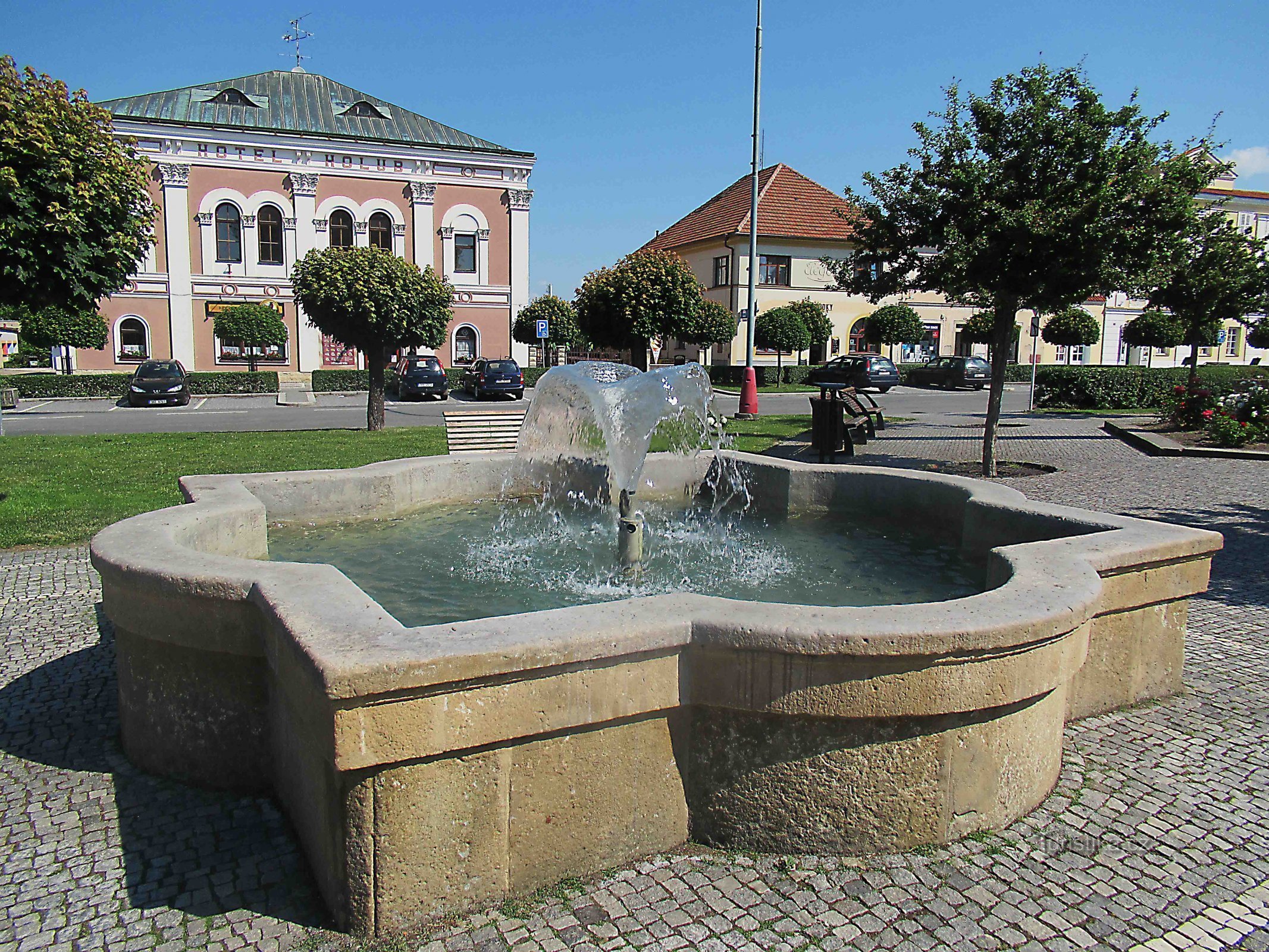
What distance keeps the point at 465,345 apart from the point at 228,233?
1079cm

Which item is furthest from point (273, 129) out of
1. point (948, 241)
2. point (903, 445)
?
point (948, 241)

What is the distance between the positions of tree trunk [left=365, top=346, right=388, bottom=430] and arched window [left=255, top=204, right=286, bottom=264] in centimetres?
2321

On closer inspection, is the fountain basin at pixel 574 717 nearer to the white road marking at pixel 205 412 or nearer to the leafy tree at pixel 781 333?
the white road marking at pixel 205 412

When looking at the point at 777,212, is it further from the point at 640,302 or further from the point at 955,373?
the point at 640,302

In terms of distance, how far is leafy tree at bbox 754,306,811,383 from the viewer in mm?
38625

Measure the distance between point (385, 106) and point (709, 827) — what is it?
44.2 metres

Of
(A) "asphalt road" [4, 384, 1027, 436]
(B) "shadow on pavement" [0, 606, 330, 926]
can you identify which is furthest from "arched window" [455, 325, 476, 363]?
(B) "shadow on pavement" [0, 606, 330, 926]

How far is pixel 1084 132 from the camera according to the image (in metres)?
10.3

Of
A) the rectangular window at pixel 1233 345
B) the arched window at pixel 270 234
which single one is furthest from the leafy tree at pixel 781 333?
the rectangular window at pixel 1233 345

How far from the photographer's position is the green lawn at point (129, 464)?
8.67m

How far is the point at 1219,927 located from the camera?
271cm

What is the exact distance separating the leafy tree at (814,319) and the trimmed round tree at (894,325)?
2.50 m

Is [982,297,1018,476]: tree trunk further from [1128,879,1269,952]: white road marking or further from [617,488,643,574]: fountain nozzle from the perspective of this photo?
[1128,879,1269,952]: white road marking

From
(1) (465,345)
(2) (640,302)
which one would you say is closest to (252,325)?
(1) (465,345)
